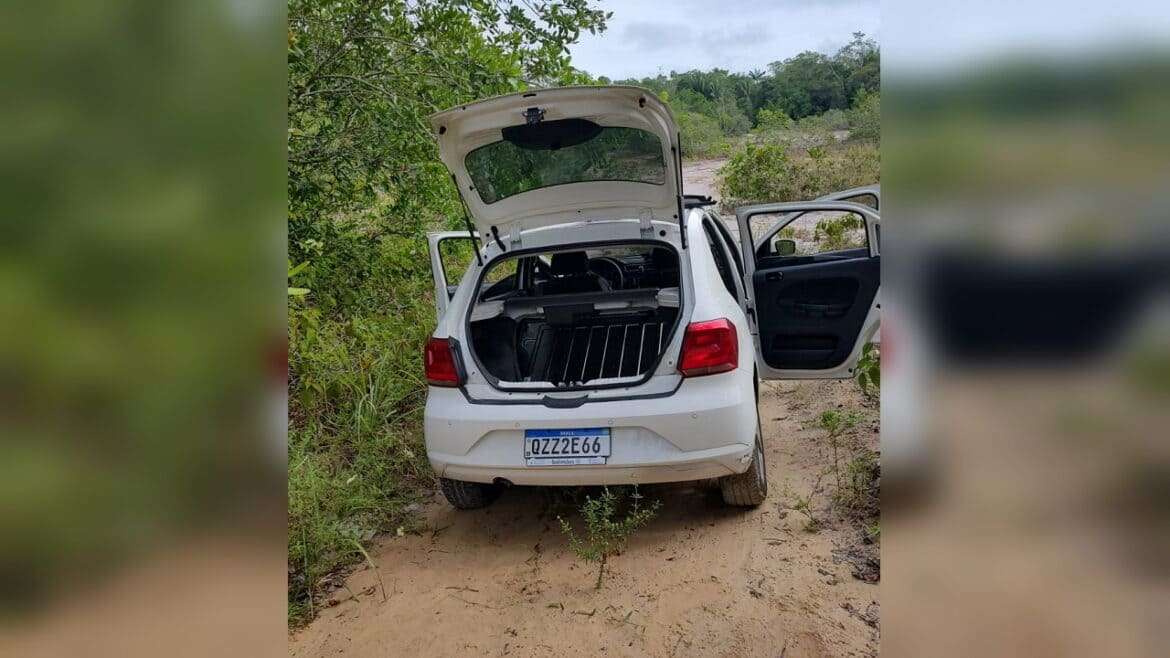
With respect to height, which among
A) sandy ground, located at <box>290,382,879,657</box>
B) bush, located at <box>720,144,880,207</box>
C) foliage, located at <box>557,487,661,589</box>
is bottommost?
sandy ground, located at <box>290,382,879,657</box>

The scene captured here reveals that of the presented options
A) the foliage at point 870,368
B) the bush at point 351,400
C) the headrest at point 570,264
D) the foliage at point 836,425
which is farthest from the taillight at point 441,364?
the foliage at point 836,425

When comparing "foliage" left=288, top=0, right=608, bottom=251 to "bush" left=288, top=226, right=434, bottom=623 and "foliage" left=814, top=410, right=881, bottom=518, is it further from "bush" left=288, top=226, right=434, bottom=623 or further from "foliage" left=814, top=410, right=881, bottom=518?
"foliage" left=814, top=410, right=881, bottom=518

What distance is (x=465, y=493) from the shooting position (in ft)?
11.5

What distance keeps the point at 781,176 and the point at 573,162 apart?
36.5 feet

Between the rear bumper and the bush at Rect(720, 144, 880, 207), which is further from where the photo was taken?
the bush at Rect(720, 144, 880, 207)

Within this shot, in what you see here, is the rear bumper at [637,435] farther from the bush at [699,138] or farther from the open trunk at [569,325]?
the bush at [699,138]

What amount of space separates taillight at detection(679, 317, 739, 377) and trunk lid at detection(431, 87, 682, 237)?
0.75 m

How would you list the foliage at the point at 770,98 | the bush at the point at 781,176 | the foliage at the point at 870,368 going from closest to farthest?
the foliage at the point at 870,368
the bush at the point at 781,176
the foliage at the point at 770,98

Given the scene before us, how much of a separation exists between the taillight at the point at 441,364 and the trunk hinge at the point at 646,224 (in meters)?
1.10

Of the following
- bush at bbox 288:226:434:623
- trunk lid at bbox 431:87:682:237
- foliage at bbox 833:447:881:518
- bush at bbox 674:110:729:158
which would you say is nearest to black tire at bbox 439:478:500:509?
bush at bbox 288:226:434:623
